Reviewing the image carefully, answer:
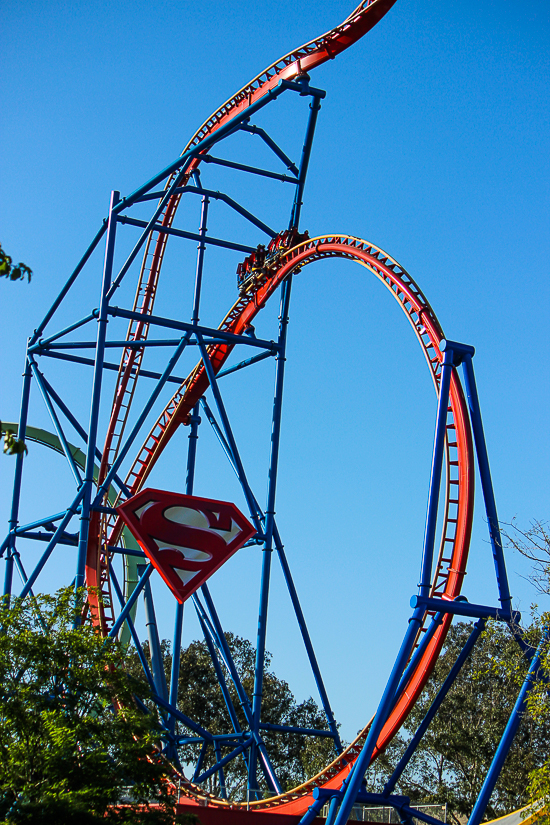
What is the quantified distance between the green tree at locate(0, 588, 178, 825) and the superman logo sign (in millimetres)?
4034

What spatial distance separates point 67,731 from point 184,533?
5.76m

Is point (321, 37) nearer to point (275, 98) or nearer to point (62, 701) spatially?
point (275, 98)

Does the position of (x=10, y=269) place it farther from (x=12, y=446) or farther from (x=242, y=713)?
(x=242, y=713)

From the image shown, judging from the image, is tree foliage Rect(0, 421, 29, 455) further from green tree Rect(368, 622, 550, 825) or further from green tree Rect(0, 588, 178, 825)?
green tree Rect(368, 622, 550, 825)

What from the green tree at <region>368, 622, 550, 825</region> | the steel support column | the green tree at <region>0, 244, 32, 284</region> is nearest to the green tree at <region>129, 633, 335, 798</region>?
the green tree at <region>368, 622, 550, 825</region>

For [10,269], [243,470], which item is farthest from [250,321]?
[10,269]

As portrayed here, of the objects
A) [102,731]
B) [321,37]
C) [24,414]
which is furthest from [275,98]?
[102,731]

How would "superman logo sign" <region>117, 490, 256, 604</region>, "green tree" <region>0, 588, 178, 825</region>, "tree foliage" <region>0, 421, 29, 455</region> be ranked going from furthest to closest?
1. "superman logo sign" <region>117, 490, 256, 604</region>
2. "green tree" <region>0, 588, 178, 825</region>
3. "tree foliage" <region>0, 421, 29, 455</region>

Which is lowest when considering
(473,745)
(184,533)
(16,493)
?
(473,745)

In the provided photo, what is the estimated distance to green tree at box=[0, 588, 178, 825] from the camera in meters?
7.50

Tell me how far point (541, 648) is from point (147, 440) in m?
8.56

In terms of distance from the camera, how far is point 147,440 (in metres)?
16.4

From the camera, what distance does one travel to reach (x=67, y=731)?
25.0 ft

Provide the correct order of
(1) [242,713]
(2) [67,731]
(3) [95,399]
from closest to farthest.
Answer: (2) [67,731] → (3) [95,399] → (1) [242,713]
